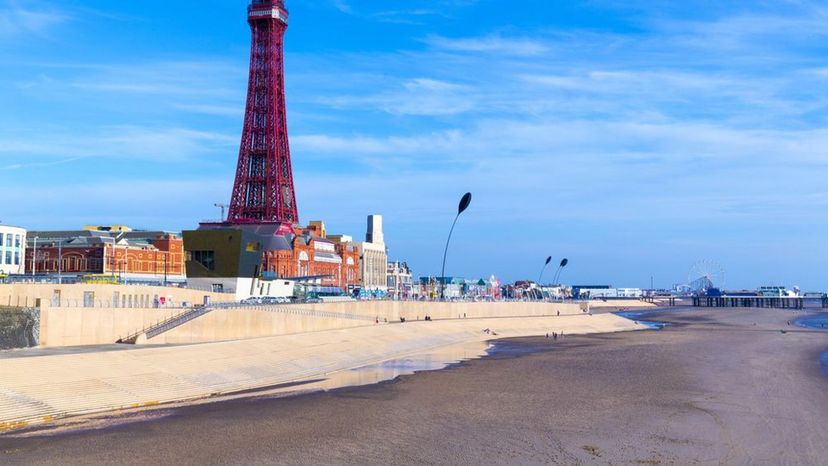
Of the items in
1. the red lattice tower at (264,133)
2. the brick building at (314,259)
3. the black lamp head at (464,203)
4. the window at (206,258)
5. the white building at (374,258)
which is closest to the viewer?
the window at (206,258)

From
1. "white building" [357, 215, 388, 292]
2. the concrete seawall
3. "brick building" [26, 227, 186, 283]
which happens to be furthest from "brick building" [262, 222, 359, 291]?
the concrete seawall

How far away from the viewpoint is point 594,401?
29.4 m

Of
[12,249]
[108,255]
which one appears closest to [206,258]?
[108,255]

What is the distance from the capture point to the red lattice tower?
10800 cm

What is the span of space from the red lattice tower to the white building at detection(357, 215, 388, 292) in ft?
120

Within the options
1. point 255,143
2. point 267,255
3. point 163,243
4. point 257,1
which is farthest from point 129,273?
point 257,1

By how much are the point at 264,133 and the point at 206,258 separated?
4394 centimetres

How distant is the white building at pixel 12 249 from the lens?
72438 millimetres

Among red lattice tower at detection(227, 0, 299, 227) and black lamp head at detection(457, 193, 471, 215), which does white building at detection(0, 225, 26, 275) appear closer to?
red lattice tower at detection(227, 0, 299, 227)

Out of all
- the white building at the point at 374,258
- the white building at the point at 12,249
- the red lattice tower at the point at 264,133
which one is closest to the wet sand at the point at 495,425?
the white building at the point at 12,249

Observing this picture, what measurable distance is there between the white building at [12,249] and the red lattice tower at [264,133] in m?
34.7

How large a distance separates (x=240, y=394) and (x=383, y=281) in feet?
423

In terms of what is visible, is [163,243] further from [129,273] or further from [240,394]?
[240,394]

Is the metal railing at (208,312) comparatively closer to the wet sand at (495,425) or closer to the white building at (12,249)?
the wet sand at (495,425)
